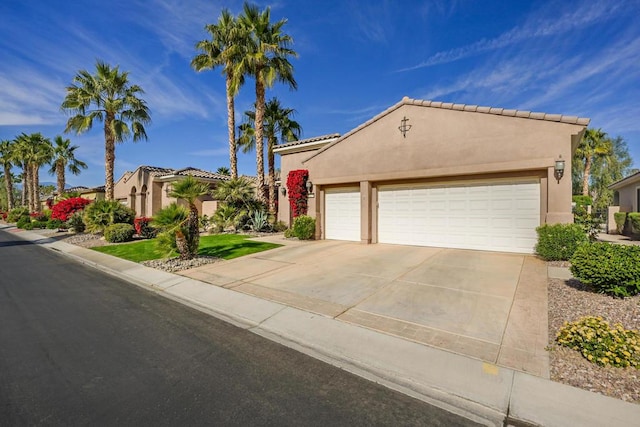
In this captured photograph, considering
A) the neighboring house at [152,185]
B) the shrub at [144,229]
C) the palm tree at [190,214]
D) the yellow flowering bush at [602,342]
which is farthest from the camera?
the neighboring house at [152,185]

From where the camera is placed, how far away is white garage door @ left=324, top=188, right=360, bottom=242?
13156 millimetres

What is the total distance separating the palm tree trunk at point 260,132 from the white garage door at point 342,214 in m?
5.11

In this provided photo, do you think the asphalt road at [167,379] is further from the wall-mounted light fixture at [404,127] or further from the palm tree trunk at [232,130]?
the palm tree trunk at [232,130]

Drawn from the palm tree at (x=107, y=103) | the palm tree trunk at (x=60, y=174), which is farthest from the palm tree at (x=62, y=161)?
the palm tree at (x=107, y=103)

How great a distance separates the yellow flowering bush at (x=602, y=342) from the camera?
3.28 meters

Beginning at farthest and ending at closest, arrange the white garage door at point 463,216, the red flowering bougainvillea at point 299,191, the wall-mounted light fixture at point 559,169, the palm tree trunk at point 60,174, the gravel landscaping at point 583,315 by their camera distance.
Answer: the palm tree trunk at point 60,174 → the red flowering bougainvillea at point 299,191 → the white garage door at point 463,216 → the wall-mounted light fixture at point 559,169 → the gravel landscaping at point 583,315

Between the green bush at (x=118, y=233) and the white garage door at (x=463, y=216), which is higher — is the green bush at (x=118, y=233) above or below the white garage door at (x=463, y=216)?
below

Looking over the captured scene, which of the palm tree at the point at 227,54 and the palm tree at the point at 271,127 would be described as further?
the palm tree at the point at 271,127

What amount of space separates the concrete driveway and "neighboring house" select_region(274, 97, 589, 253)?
117 centimetres

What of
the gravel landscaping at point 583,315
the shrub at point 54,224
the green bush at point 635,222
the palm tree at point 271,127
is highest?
the palm tree at point 271,127

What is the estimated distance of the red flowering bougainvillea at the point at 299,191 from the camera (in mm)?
14582

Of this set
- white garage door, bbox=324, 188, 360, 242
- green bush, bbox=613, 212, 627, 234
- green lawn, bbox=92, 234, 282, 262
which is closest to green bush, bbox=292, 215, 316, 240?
white garage door, bbox=324, 188, 360, 242

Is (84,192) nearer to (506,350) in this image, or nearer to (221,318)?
(221,318)

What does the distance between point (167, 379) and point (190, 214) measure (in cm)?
679
